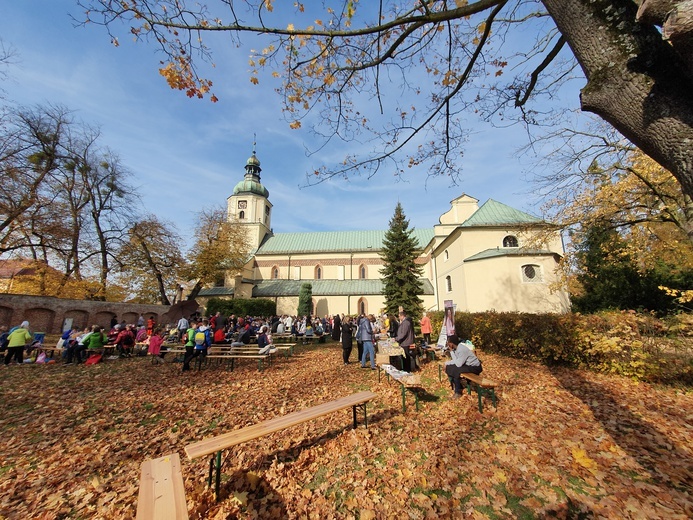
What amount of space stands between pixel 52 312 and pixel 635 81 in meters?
27.0

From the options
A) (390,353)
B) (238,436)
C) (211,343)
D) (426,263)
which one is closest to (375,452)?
(238,436)

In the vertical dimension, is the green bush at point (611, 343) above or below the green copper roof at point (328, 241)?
below

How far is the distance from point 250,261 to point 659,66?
→ 1636 inches

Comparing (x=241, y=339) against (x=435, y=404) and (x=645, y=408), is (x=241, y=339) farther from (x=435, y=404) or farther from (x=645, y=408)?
(x=645, y=408)

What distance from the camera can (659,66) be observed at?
76.7 inches

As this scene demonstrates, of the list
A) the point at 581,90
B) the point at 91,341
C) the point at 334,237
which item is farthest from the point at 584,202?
the point at 334,237

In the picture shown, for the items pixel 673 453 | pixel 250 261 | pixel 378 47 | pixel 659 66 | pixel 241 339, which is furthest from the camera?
pixel 250 261

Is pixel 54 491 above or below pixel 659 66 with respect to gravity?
below

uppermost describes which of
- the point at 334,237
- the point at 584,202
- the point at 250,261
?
the point at 334,237

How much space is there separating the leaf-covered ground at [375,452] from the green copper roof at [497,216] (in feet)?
54.3

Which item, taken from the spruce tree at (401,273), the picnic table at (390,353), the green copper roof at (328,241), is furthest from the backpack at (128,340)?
the green copper roof at (328,241)

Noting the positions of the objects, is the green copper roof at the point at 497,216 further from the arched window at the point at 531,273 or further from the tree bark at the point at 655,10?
the tree bark at the point at 655,10

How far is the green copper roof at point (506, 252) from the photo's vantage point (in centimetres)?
1958

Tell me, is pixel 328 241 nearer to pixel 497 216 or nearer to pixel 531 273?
pixel 497 216
